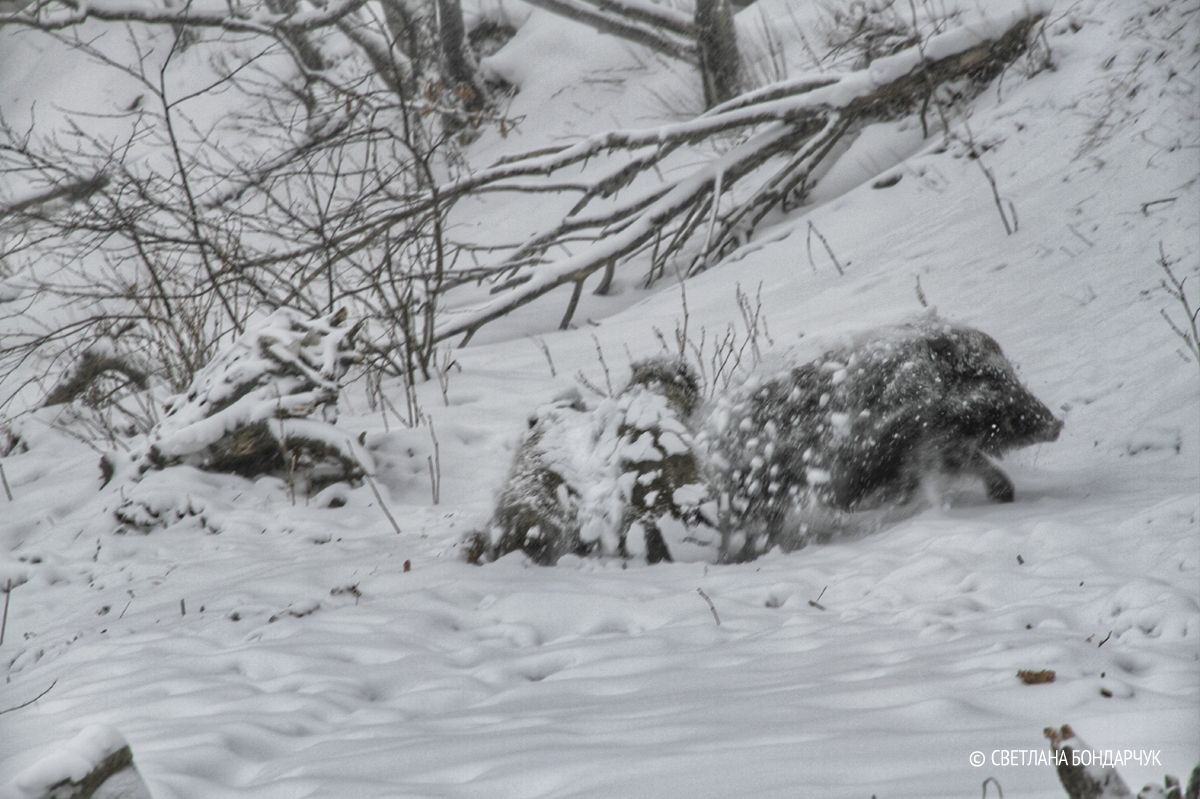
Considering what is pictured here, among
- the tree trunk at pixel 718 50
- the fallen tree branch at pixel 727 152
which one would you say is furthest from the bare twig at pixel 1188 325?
the tree trunk at pixel 718 50

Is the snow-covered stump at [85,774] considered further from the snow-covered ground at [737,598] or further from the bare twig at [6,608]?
the bare twig at [6,608]

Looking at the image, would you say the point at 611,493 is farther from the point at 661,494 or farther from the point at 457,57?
the point at 457,57

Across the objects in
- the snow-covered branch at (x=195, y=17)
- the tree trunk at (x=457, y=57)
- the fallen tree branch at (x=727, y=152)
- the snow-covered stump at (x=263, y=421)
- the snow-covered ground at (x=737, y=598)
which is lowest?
the snow-covered ground at (x=737, y=598)

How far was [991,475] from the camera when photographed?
11.0 feet

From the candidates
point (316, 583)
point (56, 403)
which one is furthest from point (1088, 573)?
point (56, 403)

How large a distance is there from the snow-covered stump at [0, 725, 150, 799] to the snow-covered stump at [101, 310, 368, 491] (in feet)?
11.0

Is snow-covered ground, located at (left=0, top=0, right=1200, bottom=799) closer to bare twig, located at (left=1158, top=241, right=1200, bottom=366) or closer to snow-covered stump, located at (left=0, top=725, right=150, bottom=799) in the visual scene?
bare twig, located at (left=1158, top=241, right=1200, bottom=366)

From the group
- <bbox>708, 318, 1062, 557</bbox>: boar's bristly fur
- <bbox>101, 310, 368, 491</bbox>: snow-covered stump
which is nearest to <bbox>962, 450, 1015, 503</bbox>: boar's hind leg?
<bbox>708, 318, 1062, 557</bbox>: boar's bristly fur

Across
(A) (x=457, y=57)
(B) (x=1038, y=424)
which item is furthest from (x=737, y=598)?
(A) (x=457, y=57)

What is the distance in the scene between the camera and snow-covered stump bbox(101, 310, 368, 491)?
4695 millimetres

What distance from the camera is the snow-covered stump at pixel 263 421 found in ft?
15.4

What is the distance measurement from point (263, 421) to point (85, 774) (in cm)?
367

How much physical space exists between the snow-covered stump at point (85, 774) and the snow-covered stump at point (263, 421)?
3360mm

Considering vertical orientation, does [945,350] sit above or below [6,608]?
above
